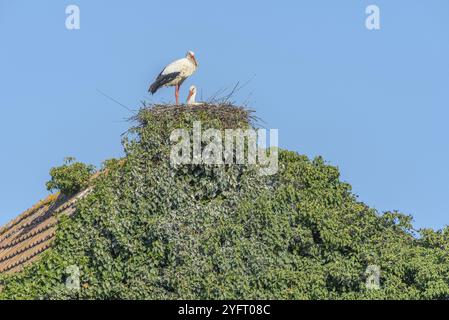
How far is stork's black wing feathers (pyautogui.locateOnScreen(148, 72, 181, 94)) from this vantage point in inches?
1320

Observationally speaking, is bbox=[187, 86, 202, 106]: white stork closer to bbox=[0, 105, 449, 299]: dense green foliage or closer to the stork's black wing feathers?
bbox=[0, 105, 449, 299]: dense green foliage

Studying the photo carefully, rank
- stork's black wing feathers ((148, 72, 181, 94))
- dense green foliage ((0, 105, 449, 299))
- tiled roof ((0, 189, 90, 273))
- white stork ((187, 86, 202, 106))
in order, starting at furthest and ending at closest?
stork's black wing feathers ((148, 72, 181, 94))
white stork ((187, 86, 202, 106))
tiled roof ((0, 189, 90, 273))
dense green foliage ((0, 105, 449, 299))

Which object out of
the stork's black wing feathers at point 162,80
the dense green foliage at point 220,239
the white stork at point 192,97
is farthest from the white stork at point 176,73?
the dense green foliage at point 220,239

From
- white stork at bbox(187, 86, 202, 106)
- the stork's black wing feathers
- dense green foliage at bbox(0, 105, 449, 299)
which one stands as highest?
the stork's black wing feathers

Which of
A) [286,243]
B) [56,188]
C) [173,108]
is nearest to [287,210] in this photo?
[286,243]

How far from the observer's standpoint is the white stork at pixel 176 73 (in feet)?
110

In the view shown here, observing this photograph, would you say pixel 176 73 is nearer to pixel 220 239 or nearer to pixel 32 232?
pixel 32 232

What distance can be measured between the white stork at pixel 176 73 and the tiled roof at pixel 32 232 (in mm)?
2871

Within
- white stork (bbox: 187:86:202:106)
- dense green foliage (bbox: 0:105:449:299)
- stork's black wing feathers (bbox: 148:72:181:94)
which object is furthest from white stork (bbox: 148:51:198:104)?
dense green foliage (bbox: 0:105:449:299)

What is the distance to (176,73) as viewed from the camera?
33.7 meters

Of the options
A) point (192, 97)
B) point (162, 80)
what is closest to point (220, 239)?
point (192, 97)

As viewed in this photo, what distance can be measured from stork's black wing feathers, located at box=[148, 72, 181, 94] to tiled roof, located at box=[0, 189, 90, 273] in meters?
2.70

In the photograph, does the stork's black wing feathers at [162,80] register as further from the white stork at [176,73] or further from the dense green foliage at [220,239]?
the dense green foliage at [220,239]

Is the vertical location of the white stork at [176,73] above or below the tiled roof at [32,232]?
above
